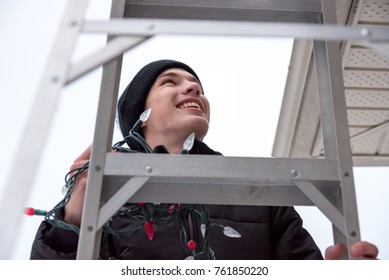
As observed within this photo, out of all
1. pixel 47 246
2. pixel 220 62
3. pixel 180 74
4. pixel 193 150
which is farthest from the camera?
pixel 220 62

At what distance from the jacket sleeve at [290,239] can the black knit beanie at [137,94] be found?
569mm

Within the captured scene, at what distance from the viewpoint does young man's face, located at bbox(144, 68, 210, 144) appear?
1346 mm

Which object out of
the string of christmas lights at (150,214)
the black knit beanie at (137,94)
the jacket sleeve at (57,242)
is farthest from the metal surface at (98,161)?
the black knit beanie at (137,94)

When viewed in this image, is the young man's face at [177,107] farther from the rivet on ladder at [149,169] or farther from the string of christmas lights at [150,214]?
the rivet on ladder at [149,169]

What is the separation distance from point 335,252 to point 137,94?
907 millimetres

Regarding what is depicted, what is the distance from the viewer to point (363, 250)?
0.81 metres

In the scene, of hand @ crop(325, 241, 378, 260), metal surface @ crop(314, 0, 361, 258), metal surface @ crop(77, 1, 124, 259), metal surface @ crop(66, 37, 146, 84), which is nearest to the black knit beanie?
metal surface @ crop(77, 1, 124, 259)

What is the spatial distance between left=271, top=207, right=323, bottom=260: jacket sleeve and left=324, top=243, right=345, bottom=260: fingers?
1.34 ft

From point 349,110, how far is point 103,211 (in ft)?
4.47

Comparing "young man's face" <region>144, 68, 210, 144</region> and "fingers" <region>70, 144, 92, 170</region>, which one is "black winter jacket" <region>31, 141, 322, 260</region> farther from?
"fingers" <region>70, 144, 92, 170</region>

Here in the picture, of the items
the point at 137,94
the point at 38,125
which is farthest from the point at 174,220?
the point at 137,94
